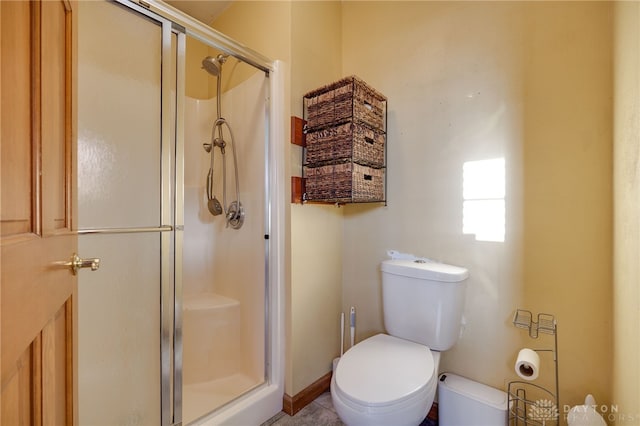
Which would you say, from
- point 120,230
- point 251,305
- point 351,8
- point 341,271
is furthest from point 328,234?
point 351,8

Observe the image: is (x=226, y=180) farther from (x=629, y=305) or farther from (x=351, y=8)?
(x=629, y=305)

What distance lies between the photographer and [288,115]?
5.13 ft

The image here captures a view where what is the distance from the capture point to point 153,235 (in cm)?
123

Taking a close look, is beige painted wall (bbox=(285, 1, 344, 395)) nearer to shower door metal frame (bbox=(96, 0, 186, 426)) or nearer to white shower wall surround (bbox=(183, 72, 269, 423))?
white shower wall surround (bbox=(183, 72, 269, 423))

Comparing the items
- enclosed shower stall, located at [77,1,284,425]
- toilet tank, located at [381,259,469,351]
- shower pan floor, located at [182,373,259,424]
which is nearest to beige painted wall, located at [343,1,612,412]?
toilet tank, located at [381,259,469,351]

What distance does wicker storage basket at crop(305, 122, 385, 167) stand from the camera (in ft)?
4.63

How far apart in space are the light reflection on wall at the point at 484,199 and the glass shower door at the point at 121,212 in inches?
55.4

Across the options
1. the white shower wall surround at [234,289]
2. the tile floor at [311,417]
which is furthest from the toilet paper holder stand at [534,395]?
the white shower wall surround at [234,289]

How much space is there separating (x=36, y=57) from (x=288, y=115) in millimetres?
1203

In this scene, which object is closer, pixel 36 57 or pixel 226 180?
pixel 36 57

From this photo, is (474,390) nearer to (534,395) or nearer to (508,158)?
(534,395)

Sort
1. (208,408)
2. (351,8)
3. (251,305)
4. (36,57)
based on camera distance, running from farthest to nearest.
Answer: (351,8) → (251,305) → (208,408) → (36,57)

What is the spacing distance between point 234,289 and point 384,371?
1.12 meters

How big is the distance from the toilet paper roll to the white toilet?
28cm
